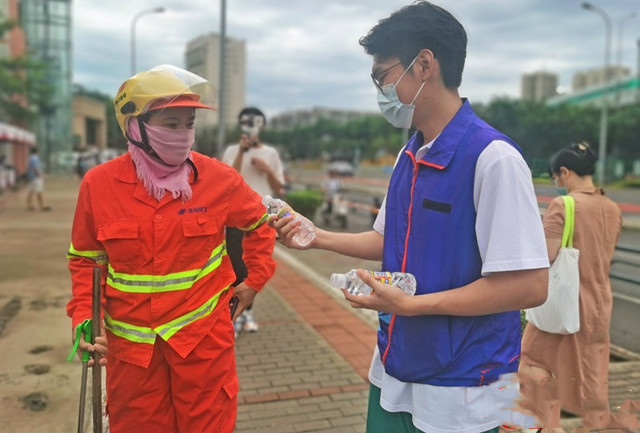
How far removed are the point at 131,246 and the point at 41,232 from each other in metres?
10.7

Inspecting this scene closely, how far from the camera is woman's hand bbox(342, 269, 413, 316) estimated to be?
1.54 metres

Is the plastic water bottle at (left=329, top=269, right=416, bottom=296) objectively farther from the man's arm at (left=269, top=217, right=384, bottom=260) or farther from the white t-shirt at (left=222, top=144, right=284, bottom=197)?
the white t-shirt at (left=222, top=144, right=284, bottom=197)

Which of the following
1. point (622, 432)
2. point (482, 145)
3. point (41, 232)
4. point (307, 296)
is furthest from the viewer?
point (41, 232)

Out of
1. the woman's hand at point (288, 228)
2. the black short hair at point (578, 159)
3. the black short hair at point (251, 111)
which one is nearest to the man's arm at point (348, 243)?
the woman's hand at point (288, 228)

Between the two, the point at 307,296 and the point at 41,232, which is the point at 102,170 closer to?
the point at 307,296

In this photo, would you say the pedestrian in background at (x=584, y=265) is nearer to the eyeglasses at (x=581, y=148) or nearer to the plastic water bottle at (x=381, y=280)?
the eyeglasses at (x=581, y=148)

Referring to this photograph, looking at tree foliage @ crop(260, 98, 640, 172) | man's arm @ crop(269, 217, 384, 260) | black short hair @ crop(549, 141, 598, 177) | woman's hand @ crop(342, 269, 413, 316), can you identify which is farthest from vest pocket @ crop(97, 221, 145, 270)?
tree foliage @ crop(260, 98, 640, 172)

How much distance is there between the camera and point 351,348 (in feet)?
16.9

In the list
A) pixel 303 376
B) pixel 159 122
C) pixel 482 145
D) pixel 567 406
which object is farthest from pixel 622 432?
pixel 303 376

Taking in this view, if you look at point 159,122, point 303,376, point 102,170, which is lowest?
point 303,376

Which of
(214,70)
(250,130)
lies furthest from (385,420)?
(214,70)

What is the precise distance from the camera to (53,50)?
42.5m

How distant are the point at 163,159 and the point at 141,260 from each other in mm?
394

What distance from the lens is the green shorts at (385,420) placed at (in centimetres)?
179
